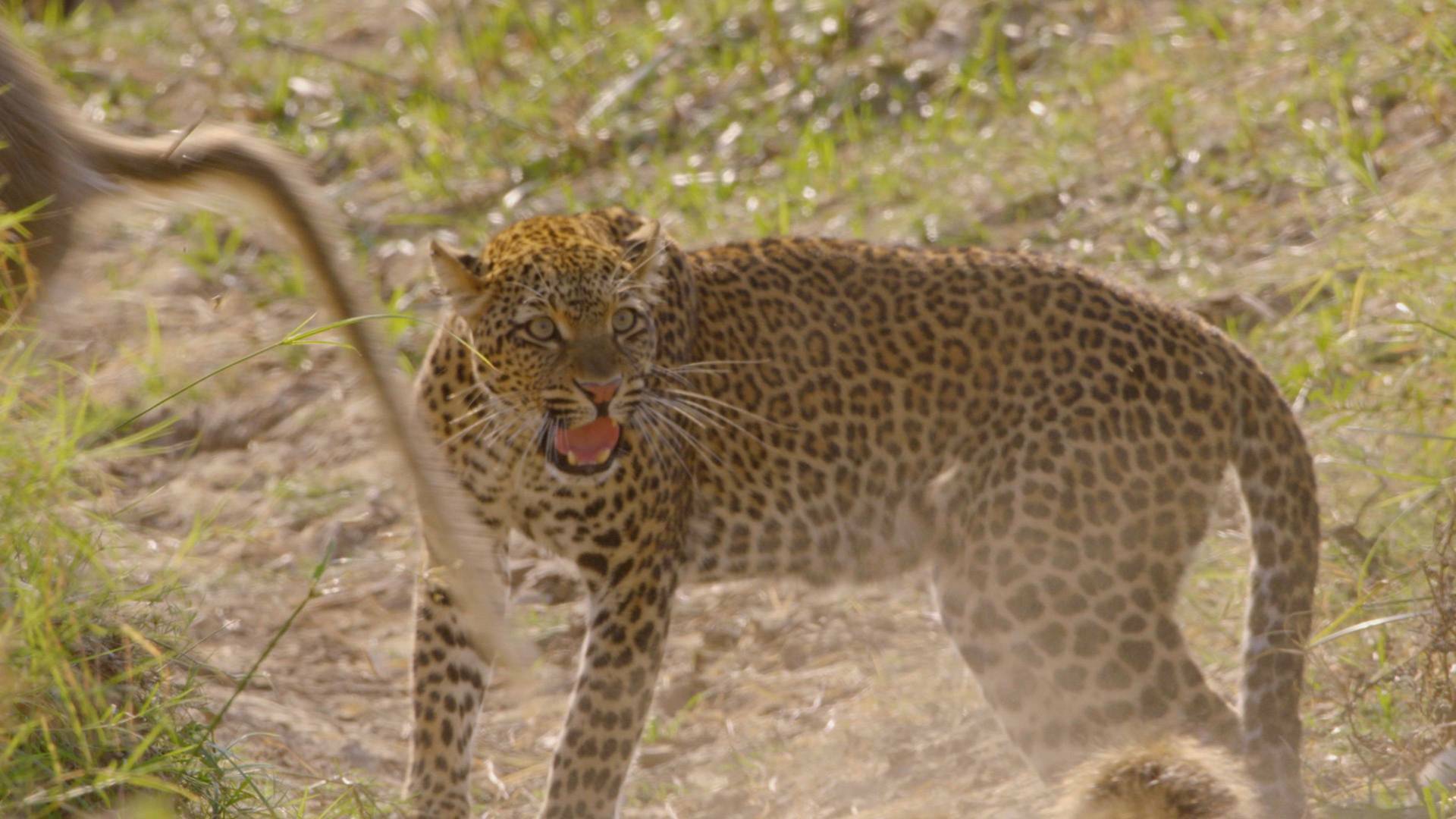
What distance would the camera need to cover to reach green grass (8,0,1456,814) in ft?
21.1

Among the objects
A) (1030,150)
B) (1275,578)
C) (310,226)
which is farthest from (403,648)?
(1030,150)

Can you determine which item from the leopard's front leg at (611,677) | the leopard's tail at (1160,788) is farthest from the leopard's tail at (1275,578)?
the leopard's front leg at (611,677)

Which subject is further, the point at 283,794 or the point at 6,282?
the point at 6,282

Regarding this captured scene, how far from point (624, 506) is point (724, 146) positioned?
5.52 m

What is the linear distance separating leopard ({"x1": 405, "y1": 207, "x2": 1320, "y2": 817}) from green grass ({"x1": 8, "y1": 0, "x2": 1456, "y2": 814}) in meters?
0.46

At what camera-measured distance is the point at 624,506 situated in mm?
5828

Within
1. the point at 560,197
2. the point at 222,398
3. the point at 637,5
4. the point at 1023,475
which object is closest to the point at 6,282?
the point at 1023,475

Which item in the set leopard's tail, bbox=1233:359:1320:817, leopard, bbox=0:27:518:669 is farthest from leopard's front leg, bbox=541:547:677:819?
leopard's tail, bbox=1233:359:1320:817

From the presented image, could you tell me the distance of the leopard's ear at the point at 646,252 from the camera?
584 centimetres

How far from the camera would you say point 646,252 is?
588 cm

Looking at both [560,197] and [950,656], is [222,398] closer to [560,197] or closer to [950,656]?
[560,197]

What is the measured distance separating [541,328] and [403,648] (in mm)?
2415

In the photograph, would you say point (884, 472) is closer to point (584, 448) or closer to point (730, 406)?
point (730, 406)

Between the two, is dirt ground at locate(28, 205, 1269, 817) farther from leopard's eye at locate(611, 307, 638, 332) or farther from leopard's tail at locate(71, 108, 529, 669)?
leopard's eye at locate(611, 307, 638, 332)
